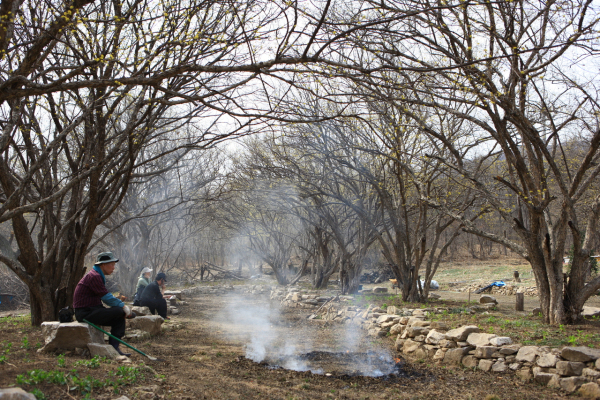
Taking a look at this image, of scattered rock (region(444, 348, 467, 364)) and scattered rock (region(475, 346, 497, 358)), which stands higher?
scattered rock (region(475, 346, 497, 358))

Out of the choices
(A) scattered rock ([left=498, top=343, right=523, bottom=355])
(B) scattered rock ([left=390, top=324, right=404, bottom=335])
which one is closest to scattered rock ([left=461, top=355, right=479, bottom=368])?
(A) scattered rock ([left=498, top=343, right=523, bottom=355])

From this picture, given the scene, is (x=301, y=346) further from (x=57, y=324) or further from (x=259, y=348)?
(x=57, y=324)

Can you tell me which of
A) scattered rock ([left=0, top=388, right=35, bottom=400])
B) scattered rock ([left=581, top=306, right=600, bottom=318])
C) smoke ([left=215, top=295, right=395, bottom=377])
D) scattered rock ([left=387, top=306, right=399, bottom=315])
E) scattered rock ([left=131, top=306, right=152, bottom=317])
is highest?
scattered rock ([left=0, top=388, right=35, bottom=400])

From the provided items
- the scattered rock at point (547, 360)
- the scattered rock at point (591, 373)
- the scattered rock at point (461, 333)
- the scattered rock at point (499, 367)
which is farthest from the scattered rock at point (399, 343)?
the scattered rock at point (591, 373)

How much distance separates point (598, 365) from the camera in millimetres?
5043

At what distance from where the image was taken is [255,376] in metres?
5.89

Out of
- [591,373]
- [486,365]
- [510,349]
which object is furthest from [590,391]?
[486,365]

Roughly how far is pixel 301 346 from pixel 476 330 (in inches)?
128

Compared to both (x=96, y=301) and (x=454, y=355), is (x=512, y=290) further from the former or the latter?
(x=96, y=301)

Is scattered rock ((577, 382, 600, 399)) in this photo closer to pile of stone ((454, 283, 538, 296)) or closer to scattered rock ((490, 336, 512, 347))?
scattered rock ((490, 336, 512, 347))

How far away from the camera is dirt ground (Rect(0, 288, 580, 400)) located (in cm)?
Answer: 447

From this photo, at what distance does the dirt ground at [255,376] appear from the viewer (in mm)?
4473

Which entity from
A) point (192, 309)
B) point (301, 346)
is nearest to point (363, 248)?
point (192, 309)

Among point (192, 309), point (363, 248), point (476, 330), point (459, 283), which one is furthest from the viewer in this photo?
point (459, 283)
